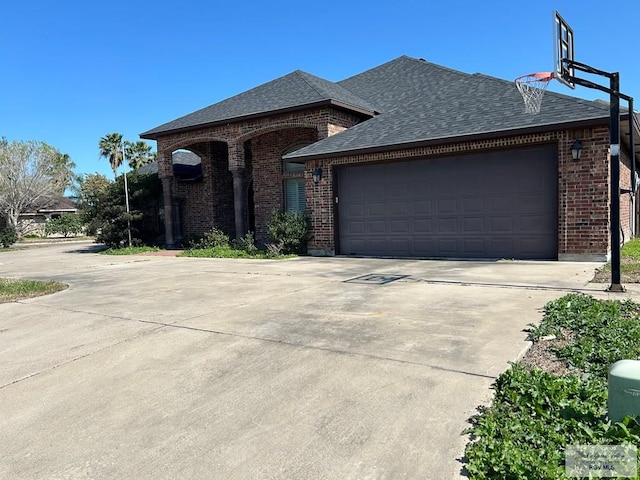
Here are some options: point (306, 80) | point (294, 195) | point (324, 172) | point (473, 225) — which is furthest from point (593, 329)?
point (306, 80)

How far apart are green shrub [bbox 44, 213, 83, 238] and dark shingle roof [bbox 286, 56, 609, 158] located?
99.9ft

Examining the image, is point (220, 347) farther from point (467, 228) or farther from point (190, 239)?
point (190, 239)

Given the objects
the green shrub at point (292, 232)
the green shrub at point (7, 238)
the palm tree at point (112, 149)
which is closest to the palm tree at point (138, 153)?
the palm tree at point (112, 149)

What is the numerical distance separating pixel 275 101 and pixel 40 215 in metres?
35.3

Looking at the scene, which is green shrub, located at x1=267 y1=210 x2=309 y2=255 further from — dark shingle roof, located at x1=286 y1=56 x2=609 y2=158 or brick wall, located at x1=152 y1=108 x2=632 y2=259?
dark shingle roof, located at x1=286 y1=56 x2=609 y2=158

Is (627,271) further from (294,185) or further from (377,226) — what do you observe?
(294,185)

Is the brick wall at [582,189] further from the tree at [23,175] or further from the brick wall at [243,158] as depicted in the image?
the tree at [23,175]

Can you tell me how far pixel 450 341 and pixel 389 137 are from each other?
8832 millimetres

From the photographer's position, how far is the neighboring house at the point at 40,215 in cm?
3706

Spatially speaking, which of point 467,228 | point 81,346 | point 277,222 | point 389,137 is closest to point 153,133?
point 277,222

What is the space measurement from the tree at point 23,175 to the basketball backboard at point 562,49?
3582cm

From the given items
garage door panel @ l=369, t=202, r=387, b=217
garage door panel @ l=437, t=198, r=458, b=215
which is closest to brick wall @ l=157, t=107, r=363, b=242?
garage door panel @ l=369, t=202, r=387, b=217

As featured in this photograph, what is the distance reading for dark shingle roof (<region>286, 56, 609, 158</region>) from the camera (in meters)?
10.3

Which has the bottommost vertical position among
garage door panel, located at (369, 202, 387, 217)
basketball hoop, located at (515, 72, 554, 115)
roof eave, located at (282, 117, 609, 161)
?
garage door panel, located at (369, 202, 387, 217)
